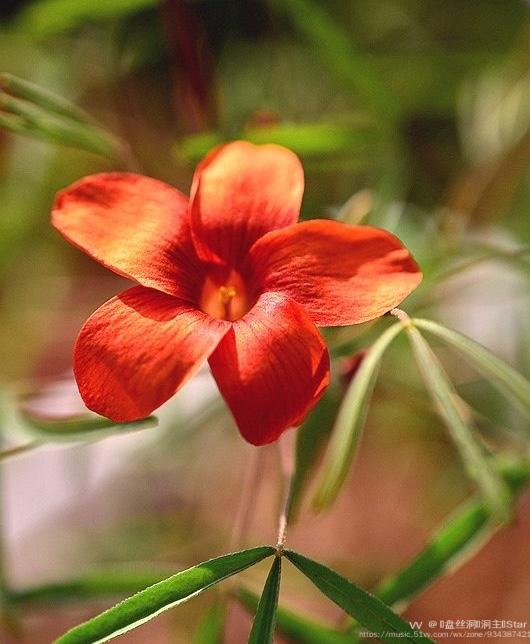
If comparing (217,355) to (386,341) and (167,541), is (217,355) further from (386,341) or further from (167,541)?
(167,541)

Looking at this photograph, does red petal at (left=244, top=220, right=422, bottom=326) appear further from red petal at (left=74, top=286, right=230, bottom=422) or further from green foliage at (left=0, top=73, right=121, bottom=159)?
green foliage at (left=0, top=73, right=121, bottom=159)

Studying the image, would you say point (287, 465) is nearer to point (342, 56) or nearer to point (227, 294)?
point (227, 294)

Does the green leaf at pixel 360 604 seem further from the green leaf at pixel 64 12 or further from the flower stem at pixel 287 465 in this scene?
the green leaf at pixel 64 12

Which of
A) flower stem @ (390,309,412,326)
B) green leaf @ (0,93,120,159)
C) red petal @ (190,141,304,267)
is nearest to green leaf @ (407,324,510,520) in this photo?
flower stem @ (390,309,412,326)

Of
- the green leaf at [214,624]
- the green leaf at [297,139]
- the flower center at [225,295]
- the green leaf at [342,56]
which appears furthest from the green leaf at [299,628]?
the green leaf at [342,56]

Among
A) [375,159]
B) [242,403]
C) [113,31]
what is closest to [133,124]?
[113,31]

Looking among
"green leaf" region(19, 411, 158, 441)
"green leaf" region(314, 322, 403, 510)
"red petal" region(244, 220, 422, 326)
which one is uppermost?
"red petal" region(244, 220, 422, 326)

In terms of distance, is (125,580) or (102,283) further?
(102,283)
